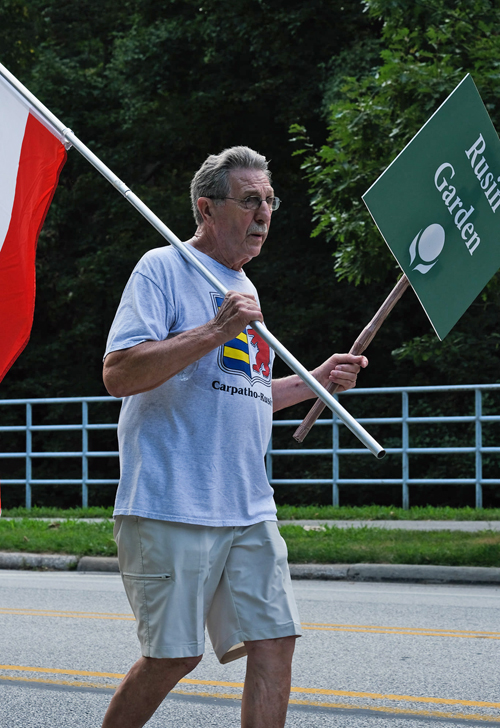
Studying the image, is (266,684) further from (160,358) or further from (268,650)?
(160,358)

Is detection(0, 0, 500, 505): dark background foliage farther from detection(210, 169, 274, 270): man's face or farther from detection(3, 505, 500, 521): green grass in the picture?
detection(210, 169, 274, 270): man's face

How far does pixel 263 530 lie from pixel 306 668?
2508mm

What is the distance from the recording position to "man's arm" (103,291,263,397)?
10.5ft

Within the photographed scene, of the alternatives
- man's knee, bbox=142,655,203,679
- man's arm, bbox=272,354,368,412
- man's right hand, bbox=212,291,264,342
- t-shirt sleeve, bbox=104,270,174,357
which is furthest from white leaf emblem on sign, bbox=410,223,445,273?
man's knee, bbox=142,655,203,679

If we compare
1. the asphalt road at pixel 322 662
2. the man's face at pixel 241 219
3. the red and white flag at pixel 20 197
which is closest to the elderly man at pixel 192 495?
the man's face at pixel 241 219

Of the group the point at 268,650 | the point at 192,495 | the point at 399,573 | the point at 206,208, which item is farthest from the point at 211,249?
the point at 399,573

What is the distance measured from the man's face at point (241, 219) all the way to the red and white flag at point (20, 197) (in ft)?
2.80

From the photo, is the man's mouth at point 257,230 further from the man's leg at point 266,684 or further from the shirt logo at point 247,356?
the man's leg at point 266,684

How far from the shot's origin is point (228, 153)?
3631mm

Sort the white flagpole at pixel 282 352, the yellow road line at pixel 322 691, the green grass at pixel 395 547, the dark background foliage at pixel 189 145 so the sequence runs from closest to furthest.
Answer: the white flagpole at pixel 282 352
the yellow road line at pixel 322 691
the green grass at pixel 395 547
the dark background foliage at pixel 189 145

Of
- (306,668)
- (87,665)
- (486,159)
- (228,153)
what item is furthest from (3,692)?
(486,159)

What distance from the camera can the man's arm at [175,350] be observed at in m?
3.21

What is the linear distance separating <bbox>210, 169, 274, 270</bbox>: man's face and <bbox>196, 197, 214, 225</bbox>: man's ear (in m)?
0.02

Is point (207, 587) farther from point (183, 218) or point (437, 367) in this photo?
point (183, 218)
